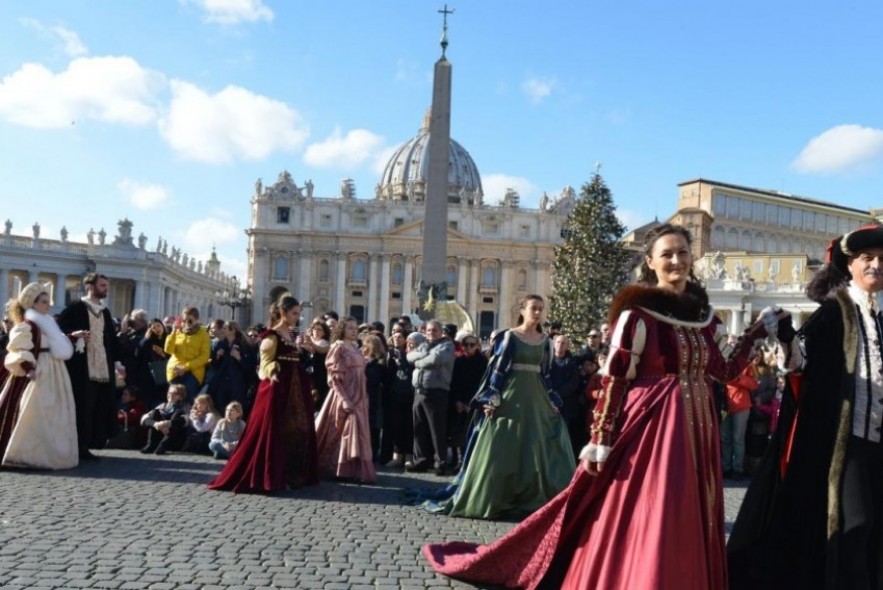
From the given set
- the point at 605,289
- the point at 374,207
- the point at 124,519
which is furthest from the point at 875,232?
the point at 374,207

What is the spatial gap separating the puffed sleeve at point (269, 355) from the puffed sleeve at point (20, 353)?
2.41 meters

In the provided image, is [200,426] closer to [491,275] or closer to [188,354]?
[188,354]

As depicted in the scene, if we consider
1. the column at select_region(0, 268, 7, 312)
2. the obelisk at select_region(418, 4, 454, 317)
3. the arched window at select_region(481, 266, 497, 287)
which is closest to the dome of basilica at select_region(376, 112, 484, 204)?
the arched window at select_region(481, 266, 497, 287)

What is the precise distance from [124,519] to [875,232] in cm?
519

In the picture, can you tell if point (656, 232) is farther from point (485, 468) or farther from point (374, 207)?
point (374, 207)

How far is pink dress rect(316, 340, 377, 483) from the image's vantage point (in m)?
8.66

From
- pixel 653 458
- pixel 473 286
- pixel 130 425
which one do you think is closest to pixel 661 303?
pixel 653 458

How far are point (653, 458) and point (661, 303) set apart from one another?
681 millimetres

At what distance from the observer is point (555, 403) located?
7270mm

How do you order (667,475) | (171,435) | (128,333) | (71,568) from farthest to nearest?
1. (128,333)
2. (171,435)
3. (71,568)
4. (667,475)

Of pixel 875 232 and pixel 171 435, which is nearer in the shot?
pixel 875 232

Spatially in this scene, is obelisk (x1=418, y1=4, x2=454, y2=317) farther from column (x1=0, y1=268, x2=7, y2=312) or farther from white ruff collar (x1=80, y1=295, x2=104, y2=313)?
column (x1=0, y1=268, x2=7, y2=312)

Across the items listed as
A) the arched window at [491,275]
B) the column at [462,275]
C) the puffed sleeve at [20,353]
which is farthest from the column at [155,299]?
the puffed sleeve at [20,353]

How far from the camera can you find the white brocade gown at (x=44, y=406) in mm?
8391
